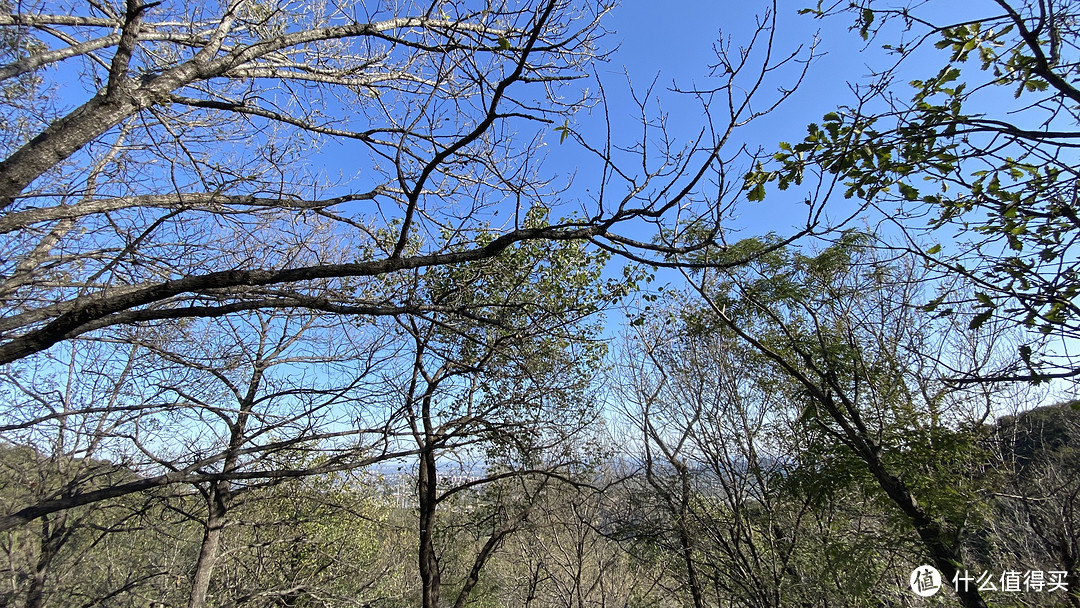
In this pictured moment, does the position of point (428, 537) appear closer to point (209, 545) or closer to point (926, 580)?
point (209, 545)

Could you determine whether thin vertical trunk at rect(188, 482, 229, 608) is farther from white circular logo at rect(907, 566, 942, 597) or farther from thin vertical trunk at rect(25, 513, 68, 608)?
white circular logo at rect(907, 566, 942, 597)

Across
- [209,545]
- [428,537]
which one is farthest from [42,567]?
[428,537]

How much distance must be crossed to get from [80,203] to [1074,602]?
862 centimetres

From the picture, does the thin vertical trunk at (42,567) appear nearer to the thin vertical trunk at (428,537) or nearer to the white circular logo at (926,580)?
the thin vertical trunk at (428,537)

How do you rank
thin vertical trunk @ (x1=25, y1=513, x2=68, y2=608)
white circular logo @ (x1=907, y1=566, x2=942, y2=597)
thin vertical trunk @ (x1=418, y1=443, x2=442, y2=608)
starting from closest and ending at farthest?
1. white circular logo @ (x1=907, y1=566, x2=942, y2=597)
2. thin vertical trunk @ (x1=25, y1=513, x2=68, y2=608)
3. thin vertical trunk @ (x1=418, y1=443, x2=442, y2=608)

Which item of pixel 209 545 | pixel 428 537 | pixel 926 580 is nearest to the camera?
pixel 926 580

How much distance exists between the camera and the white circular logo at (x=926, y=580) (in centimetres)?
503

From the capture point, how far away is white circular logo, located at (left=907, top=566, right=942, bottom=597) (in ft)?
16.5

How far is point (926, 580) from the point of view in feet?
16.9

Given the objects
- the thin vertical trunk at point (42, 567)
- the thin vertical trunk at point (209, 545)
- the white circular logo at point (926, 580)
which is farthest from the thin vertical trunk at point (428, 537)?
the white circular logo at point (926, 580)

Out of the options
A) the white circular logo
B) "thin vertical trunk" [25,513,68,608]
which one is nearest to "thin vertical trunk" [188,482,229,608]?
"thin vertical trunk" [25,513,68,608]

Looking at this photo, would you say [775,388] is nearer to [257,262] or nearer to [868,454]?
[868,454]

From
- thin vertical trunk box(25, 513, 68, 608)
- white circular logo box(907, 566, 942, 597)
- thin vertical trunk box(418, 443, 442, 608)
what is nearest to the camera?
white circular logo box(907, 566, 942, 597)

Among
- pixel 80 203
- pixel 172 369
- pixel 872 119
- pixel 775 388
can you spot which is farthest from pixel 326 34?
pixel 775 388
